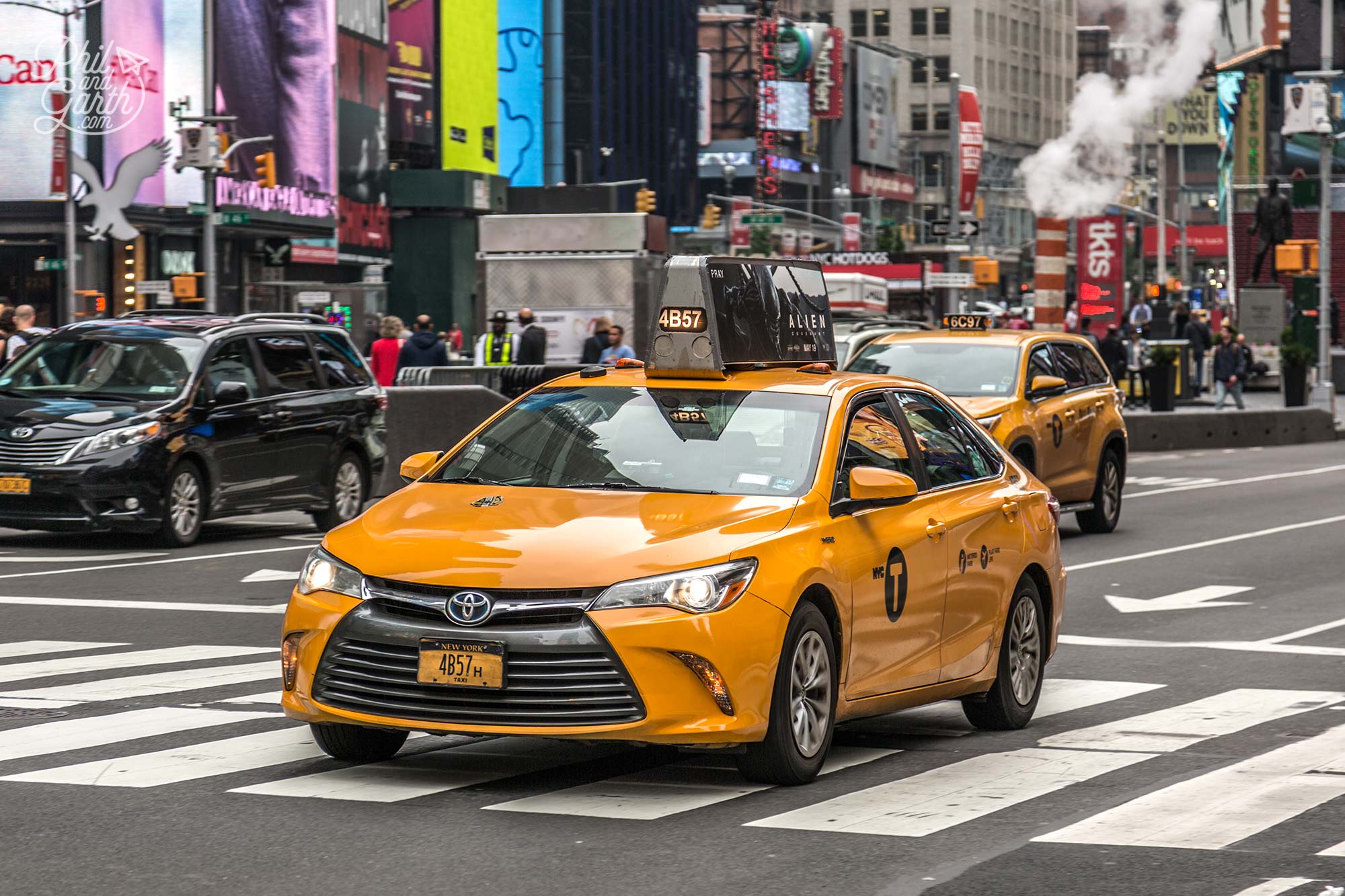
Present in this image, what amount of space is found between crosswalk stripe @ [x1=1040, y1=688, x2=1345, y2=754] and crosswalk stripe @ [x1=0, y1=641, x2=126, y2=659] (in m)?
5.19

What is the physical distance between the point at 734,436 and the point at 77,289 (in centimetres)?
4757

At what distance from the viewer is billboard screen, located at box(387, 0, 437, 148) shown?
3027 inches

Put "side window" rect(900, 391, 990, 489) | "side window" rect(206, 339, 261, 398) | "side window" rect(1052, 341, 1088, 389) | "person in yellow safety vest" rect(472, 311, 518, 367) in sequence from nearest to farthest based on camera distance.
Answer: "side window" rect(900, 391, 990, 489) < "side window" rect(206, 339, 261, 398) < "side window" rect(1052, 341, 1088, 389) < "person in yellow safety vest" rect(472, 311, 518, 367)

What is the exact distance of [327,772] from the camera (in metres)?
7.60

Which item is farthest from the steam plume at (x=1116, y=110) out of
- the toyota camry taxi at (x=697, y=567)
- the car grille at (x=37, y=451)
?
the toyota camry taxi at (x=697, y=567)

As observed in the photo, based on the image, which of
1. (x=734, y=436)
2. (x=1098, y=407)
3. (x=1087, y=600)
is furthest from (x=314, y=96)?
(x=734, y=436)

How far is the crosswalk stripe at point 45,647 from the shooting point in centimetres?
1102

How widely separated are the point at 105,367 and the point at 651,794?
11.1 m

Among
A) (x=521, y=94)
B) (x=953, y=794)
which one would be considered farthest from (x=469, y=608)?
(x=521, y=94)

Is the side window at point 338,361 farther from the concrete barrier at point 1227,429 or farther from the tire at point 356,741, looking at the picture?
the concrete barrier at point 1227,429

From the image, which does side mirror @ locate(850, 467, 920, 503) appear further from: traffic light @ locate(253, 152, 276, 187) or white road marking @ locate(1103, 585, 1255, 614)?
traffic light @ locate(253, 152, 276, 187)

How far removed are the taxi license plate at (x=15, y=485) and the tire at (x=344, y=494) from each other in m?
2.99

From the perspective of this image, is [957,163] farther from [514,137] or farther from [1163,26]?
[514,137]

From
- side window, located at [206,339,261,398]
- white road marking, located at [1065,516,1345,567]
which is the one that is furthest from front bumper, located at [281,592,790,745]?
side window, located at [206,339,261,398]
